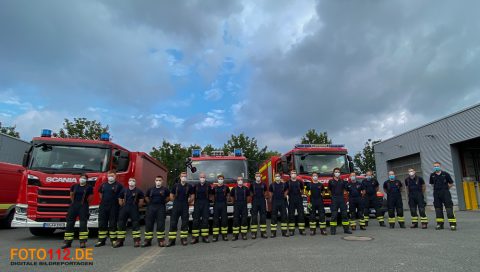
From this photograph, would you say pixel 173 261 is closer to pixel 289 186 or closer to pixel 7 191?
pixel 289 186

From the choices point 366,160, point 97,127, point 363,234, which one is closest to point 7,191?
point 363,234

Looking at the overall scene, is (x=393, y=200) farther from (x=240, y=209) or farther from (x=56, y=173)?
(x=56, y=173)

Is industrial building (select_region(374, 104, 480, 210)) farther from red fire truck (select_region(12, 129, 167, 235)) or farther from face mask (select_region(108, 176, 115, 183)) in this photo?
face mask (select_region(108, 176, 115, 183))

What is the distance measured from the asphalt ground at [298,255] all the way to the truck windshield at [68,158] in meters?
2.02

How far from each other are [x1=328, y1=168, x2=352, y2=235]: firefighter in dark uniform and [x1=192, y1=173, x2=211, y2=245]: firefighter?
3489mm

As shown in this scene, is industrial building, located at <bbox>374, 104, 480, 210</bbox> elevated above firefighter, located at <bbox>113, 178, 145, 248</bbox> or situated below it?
above

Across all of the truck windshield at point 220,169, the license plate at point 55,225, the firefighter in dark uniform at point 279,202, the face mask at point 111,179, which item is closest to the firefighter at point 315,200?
the firefighter in dark uniform at point 279,202

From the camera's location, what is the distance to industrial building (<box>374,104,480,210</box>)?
18.6m

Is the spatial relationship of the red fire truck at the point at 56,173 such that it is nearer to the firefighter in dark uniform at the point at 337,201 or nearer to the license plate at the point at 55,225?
the license plate at the point at 55,225

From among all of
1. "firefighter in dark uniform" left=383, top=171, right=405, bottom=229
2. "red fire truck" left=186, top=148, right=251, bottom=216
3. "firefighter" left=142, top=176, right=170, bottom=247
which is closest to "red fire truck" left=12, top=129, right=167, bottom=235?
"firefighter" left=142, top=176, right=170, bottom=247

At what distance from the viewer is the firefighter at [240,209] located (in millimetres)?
9320

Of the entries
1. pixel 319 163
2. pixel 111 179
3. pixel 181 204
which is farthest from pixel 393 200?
pixel 111 179

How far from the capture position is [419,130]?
23.0 metres

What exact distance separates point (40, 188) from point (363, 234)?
8.76 m
